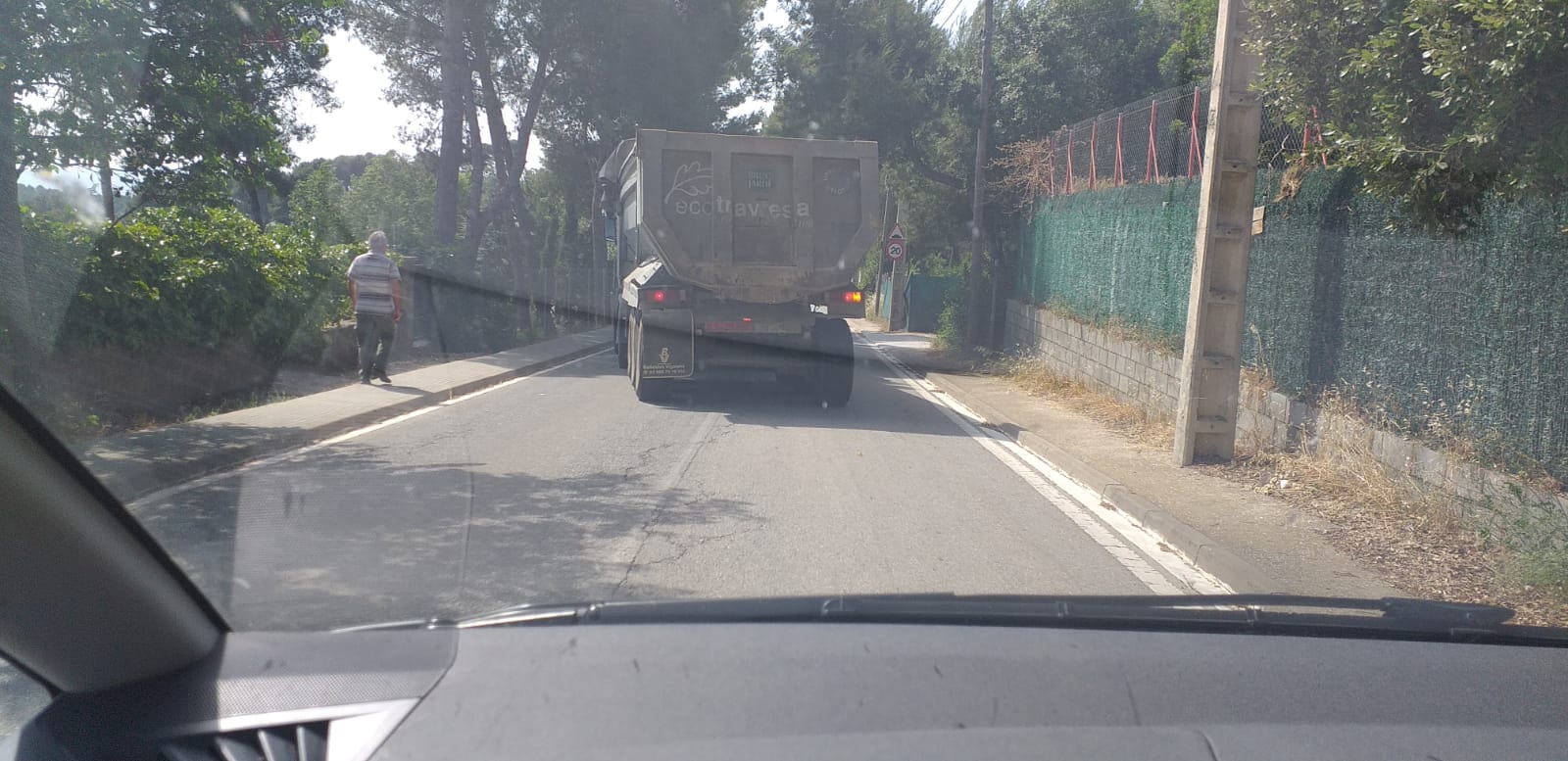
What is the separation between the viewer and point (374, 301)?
46.3ft

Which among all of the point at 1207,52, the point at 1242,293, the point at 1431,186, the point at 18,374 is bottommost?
the point at 18,374

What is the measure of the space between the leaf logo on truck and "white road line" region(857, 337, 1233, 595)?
4.05 m

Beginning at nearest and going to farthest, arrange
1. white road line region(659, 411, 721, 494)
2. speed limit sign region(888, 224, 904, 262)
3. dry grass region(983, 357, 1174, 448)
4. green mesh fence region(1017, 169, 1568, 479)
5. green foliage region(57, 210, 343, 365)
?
green mesh fence region(1017, 169, 1568, 479) → white road line region(659, 411, 721, 494) → green foliage region(57, 210, 343, 365) → dry grass region(983, 357, 1174, 448) → speed limit sign region(888, 224, 904, 262)

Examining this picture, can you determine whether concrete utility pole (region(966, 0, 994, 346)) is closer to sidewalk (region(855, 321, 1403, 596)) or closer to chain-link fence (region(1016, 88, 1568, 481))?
chain-link fence (region(1016, 88, 1568, 481))

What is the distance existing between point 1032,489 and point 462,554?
4821 mm

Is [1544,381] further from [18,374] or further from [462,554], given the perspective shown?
[18,374]

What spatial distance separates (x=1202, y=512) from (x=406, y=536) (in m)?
5.40

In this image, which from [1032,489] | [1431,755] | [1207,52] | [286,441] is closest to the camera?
[1431,755]

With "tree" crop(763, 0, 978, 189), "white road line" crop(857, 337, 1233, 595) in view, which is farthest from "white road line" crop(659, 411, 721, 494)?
"tree" crop(763, 0, 978, 189)

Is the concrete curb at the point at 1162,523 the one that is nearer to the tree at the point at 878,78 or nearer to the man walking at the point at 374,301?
the man walking at the point at 374,301

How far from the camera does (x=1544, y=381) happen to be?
6941mm

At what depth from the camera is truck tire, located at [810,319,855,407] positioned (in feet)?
45.7

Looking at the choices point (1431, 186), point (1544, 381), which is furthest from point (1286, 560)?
point (1431, 186)

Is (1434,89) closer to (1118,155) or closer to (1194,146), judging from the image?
(1194,146)
